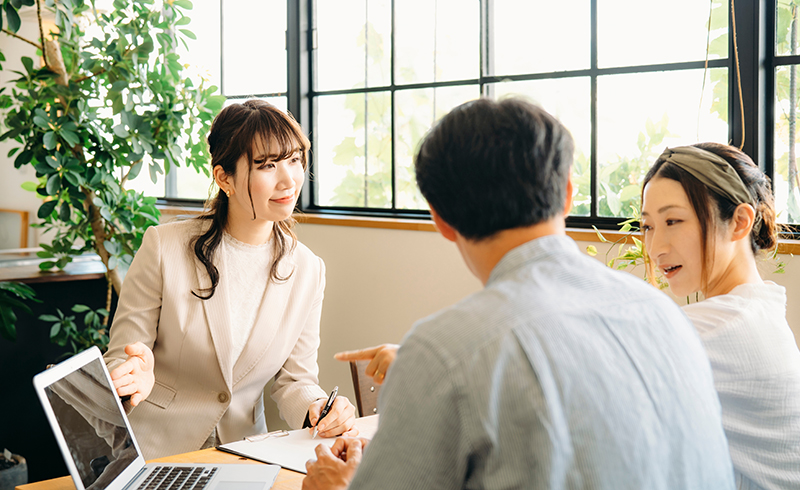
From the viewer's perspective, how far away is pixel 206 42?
12.6 feet

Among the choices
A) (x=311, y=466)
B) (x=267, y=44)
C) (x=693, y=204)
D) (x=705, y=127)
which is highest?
(x=267, y=44)

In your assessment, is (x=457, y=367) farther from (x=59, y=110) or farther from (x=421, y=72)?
(x=59, y=110)

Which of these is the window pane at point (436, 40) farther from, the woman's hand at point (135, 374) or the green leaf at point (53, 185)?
the woman's hand at point (135, 374)

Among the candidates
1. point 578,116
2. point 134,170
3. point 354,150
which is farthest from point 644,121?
point 134,170

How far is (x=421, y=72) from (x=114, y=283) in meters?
1.66

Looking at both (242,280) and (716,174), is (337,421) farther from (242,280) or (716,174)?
(716,174)

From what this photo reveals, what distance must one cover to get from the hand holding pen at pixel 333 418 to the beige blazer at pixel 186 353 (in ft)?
0.38

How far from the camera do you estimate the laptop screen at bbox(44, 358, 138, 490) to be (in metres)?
1.09

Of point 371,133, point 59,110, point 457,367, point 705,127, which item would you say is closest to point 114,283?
point 59,110

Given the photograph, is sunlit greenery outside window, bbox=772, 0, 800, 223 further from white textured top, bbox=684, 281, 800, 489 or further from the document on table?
the document on table

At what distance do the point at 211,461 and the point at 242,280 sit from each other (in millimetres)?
589

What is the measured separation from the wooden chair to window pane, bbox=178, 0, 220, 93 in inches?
93.7

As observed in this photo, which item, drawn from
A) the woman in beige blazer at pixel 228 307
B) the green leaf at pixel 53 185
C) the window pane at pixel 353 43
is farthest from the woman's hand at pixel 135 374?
the window pane at pixel 353 43

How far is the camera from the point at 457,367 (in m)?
0.60
